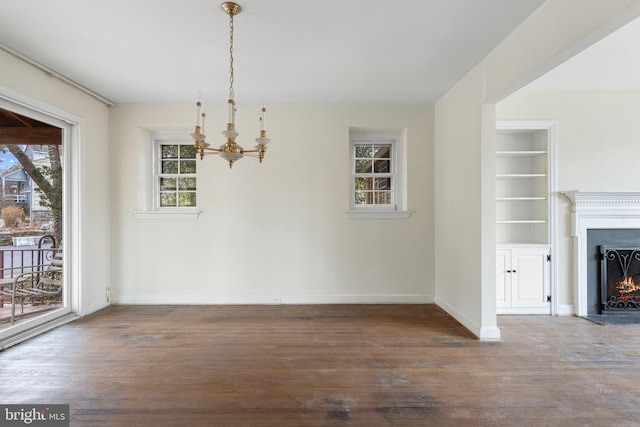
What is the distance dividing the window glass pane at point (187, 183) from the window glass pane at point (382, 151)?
256cm

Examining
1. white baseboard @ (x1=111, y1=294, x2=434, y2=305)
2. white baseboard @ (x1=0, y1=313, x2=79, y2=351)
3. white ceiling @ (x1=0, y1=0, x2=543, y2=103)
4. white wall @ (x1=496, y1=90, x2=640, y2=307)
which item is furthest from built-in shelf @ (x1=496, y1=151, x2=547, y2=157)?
white baseboard @ (x1=0, y1=313, x2=79, y2=351)

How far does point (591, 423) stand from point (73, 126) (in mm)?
5186

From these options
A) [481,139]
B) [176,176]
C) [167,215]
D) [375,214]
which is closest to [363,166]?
[375,214]

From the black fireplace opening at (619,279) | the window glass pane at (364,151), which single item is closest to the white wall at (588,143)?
the black fireplace opening at (619,279)

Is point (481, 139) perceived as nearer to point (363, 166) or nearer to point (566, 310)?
Answer: point (363, 166)

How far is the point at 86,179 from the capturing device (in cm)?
346

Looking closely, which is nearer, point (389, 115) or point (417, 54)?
point (417, 54)

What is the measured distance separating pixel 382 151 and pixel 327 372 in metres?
2.95

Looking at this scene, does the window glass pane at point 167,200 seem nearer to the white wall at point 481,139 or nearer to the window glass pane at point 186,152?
the window glass pane at point 186,152

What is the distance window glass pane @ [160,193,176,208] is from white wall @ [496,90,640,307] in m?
4.56

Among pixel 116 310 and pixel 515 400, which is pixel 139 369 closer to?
pixel 116 310

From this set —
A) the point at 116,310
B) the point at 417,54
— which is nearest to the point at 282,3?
the point at 417,54

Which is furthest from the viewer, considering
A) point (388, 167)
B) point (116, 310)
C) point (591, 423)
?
point (388, 167)

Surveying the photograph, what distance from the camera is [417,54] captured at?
2623 millimetres
